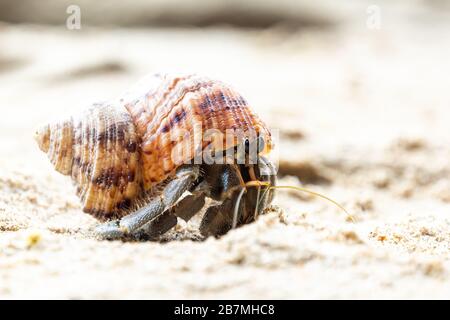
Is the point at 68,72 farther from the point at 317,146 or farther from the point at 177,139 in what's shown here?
the point at 177,139

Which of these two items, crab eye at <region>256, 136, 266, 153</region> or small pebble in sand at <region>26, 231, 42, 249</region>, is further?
crab eye at <region>256, 136, 266, 153</region>

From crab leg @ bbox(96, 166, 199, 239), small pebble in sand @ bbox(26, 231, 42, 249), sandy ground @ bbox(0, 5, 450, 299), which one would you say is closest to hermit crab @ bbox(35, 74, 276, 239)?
crab leg @ bbox(96, 166, 199, 239)

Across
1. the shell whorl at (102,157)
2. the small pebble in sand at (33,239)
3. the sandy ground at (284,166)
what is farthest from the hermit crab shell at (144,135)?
the small pebble in sand at (33,239)

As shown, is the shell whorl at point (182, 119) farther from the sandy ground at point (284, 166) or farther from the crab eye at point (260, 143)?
the sandy ground at point (284, 166)

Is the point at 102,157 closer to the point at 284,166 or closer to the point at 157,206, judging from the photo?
the point at 157,206

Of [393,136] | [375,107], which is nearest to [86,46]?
[375,107]

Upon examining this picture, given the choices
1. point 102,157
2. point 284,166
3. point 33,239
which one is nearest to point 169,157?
point 102,157

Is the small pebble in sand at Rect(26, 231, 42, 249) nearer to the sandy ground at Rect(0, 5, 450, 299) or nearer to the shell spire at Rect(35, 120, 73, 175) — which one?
the sandy ground at Rect(0, 5, 450, 299)
